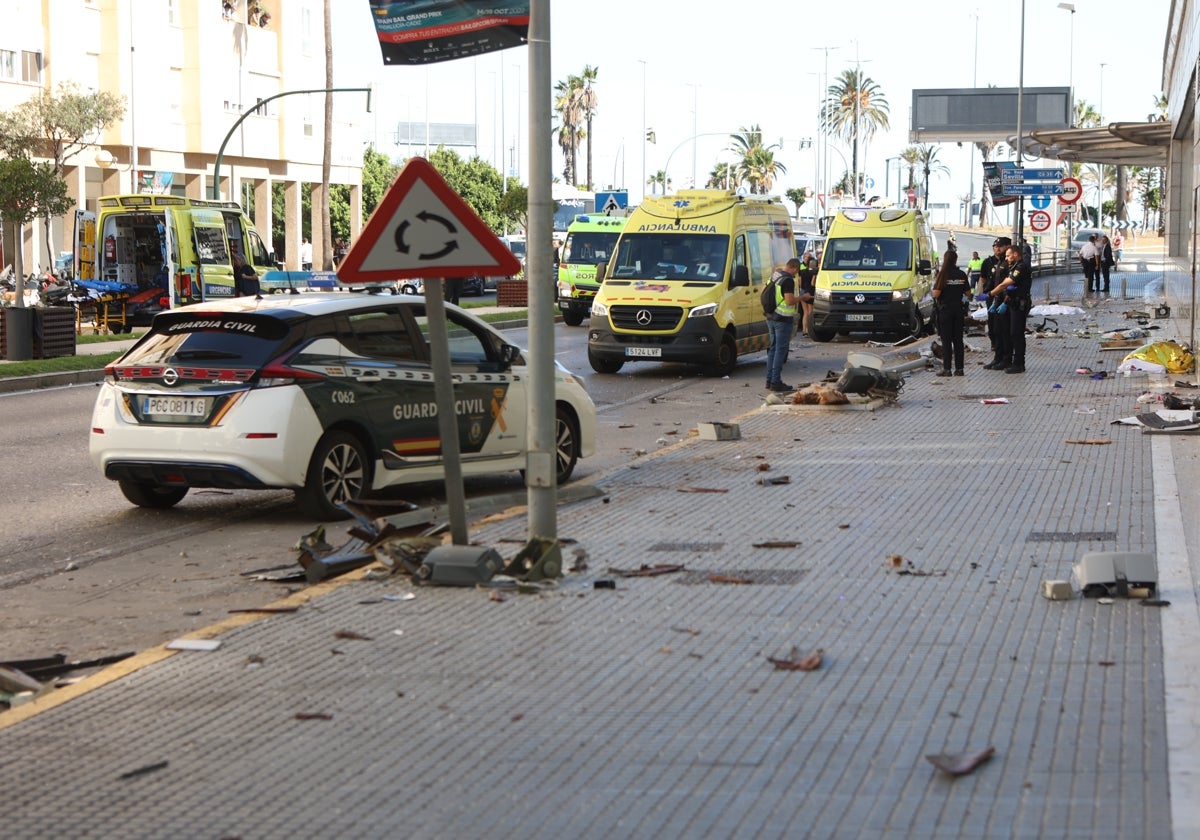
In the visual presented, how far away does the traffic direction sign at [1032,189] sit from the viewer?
4253 centimetres

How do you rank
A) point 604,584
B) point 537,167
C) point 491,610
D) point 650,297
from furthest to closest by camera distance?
point 650,297, point 537,167, point 604,584, point 491,610

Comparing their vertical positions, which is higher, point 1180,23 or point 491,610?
point 1180,23

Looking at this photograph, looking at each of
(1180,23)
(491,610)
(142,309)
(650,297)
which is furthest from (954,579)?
(142,309)

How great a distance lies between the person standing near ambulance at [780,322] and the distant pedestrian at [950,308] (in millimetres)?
2407

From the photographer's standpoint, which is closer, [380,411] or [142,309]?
[380,411]

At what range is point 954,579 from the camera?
26.4 ft

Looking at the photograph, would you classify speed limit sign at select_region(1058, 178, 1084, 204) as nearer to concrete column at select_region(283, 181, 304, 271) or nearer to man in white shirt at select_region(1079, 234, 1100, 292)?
man in white shirt at select_region(1079, 234, 1100, 292)

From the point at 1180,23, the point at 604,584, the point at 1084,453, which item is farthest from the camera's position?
the point at 1180,23

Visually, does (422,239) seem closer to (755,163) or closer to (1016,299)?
(1016,299)

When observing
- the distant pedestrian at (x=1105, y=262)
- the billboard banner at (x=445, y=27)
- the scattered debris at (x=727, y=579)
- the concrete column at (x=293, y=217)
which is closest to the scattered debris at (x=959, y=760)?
the scattered debris at (x=727, y=579)

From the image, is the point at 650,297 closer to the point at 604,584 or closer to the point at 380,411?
the point at 380,411

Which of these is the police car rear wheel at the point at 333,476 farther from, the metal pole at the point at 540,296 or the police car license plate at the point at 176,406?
the metal pole at the point at 540,296

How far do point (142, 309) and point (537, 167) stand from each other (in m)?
28.3

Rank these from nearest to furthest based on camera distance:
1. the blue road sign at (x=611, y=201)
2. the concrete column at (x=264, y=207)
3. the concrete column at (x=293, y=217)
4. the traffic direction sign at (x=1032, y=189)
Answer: the traffic direction sign at (x=1032, y=189) < the blue road sign at (x=611, y=201) < the concrete column at (x=264, y=207) < the concrete column at (x=293, y=217)
